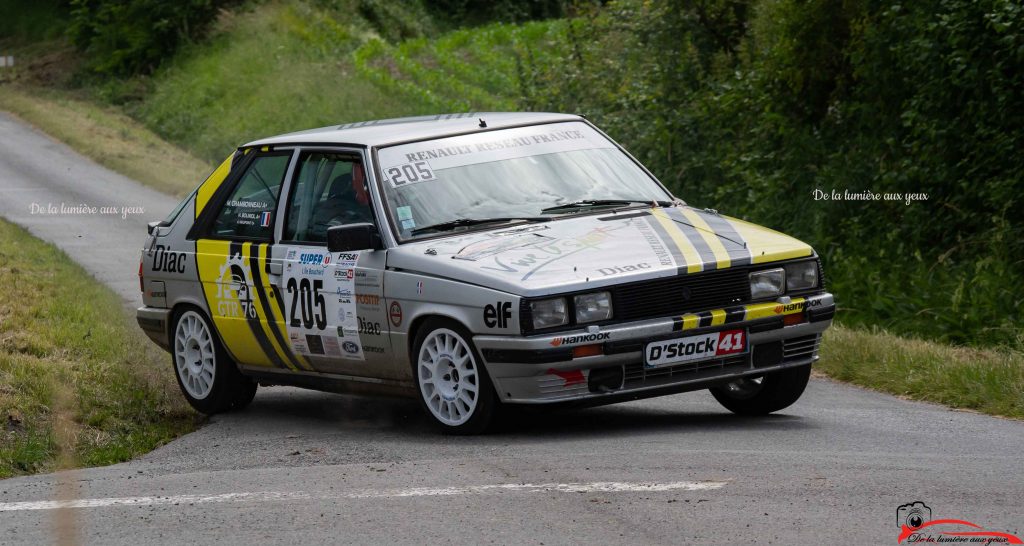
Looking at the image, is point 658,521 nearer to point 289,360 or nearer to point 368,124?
point 289,360

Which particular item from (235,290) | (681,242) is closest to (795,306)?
(681,242)

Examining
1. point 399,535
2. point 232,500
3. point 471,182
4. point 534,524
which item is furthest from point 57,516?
point 471,182

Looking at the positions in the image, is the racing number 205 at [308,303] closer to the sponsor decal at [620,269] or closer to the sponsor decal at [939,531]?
the sponsor decal at [620,269]

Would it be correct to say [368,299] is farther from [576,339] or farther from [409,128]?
[576,339]

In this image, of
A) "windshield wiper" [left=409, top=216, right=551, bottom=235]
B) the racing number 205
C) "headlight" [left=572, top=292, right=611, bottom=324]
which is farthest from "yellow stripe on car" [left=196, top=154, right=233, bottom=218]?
"headlight" [left=572, top=292, right=611, bottom=324]

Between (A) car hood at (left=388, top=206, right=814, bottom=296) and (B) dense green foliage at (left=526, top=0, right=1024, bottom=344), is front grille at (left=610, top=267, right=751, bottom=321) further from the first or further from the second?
(B) dense green foliage at (left=526, top=0, right=1024, bottom=344)

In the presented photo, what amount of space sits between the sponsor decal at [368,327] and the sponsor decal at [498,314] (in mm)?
957

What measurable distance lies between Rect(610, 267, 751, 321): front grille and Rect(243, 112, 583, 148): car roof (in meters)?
1.91

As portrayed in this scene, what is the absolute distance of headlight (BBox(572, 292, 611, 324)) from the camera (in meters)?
7.25

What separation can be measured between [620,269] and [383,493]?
1.78 m

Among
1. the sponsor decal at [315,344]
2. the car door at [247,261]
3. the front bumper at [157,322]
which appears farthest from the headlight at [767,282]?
the front bumper at [157,322]

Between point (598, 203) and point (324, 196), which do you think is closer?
point (598, 203)

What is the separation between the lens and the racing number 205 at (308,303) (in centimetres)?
852

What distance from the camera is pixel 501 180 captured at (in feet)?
27.7
